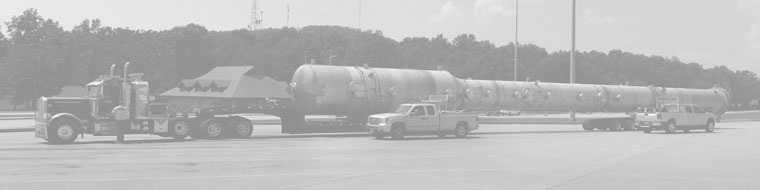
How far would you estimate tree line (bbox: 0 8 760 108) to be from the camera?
251 ft

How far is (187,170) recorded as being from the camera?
1662 cm

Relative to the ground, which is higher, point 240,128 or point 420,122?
point 420,122

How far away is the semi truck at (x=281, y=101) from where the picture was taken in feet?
93.4

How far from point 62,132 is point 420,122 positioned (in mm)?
13785

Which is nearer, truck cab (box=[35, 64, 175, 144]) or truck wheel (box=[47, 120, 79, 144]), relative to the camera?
truck wheel (box=[47, 120, 79, 144])

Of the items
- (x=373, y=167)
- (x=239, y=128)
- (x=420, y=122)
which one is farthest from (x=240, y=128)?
(x=373, y=167)

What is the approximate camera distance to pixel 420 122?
32.5m

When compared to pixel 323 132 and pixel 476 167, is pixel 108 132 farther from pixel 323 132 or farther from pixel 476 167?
pixel 476 167

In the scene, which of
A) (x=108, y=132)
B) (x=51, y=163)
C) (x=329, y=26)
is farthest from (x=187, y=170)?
(x=329, y=26)

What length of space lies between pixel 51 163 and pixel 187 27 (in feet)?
264

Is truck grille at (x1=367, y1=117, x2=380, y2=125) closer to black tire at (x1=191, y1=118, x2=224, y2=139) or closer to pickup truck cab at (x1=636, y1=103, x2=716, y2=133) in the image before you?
black tire at (x1=191, y1=118, x2=224, y2=139)

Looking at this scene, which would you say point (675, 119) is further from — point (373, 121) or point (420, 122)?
point (373, 121)

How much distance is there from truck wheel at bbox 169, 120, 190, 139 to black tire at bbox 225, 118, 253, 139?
175 cm

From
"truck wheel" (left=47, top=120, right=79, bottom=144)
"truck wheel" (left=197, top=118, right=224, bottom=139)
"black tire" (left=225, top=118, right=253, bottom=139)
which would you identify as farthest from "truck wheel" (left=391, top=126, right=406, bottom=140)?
"truck wheel" (left=47, top=120, right=79, bottom=144)
